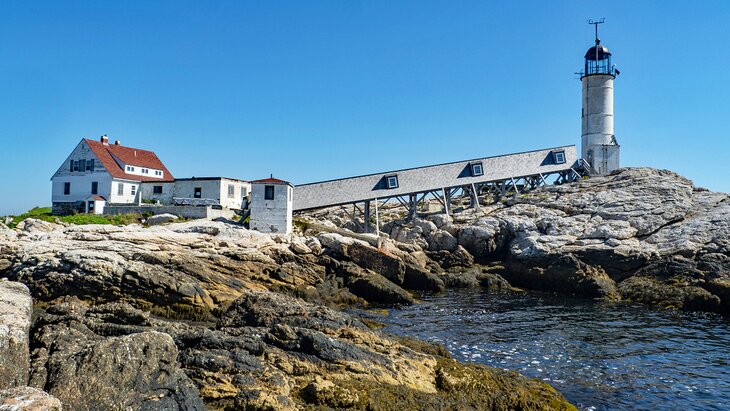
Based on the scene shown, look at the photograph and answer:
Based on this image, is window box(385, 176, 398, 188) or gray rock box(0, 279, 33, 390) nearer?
gray rock box(0, 279, 33, 390)

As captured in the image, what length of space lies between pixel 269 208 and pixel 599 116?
1381 inches

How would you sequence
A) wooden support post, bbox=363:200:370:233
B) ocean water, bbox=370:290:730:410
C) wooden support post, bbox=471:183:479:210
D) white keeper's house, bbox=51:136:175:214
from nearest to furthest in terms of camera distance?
ocean water, bbox=370:290:730:410 → white keeper's house, bbox=51:136:175:214 → wooden support post, bbox=363:200:370:233 → wooden support post, bbox=471:183:479:210

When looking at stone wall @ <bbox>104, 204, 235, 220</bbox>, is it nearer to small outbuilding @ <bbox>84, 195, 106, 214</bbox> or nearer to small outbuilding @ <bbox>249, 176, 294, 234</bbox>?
small outbuilding @ <bbox>84, 195, 106, 214</bbox>

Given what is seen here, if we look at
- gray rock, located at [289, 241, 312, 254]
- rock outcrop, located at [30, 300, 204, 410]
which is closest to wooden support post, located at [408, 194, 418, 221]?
gray rock, located at [289, 241, 312, 254]

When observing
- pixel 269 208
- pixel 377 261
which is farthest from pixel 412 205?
pixel 377 261

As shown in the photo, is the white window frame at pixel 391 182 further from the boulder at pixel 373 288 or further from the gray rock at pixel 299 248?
the boulder at pixel 373 288

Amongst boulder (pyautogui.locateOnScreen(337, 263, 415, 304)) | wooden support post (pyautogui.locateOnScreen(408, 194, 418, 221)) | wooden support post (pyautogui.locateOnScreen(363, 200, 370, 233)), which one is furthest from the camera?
wooden support post (pyautogui.locateOnScreen(408, 194, 418, 221))

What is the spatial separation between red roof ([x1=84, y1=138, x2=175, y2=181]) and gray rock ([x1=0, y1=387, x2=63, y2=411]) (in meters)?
39.8

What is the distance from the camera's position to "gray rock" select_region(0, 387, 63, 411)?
7.82m

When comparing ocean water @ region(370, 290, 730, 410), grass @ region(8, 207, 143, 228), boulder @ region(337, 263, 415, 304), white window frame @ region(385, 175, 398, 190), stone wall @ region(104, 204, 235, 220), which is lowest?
ocean water @ region(370, 290, 730, 410)

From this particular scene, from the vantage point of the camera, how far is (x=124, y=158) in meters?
48.2

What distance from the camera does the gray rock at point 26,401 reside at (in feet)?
25.7

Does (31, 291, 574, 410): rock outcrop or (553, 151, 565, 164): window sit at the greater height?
(553, 151, 565, 164): window

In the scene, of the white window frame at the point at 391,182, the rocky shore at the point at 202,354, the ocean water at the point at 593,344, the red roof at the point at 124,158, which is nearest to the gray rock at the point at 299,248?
the ocean water at the point at 593,344
